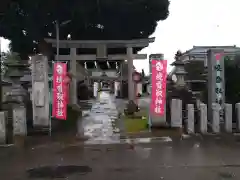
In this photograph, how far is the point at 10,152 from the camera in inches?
395

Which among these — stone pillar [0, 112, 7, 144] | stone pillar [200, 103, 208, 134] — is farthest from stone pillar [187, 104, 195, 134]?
stone pillar [0, 112, 7, 144]

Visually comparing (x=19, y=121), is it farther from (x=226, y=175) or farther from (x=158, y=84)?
(x=226, y=175)

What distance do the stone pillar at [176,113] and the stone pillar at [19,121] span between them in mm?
5381

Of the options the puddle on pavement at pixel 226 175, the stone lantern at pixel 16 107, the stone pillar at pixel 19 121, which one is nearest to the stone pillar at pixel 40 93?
the stone lantern at pixel 16 107

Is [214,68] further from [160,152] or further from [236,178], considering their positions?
[236,178]

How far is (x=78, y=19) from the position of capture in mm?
26938

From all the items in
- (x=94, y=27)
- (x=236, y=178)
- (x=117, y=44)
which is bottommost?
(x=236, y=178)

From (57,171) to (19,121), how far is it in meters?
4.87

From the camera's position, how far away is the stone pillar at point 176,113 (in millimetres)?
12750

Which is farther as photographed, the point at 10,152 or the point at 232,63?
the point at 232,63

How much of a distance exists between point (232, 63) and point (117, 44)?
10981 mm

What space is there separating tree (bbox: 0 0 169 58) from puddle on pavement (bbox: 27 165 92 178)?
1937 cm

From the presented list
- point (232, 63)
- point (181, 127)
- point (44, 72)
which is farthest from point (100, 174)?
point (232, 63)

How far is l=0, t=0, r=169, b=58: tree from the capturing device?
26.2m
